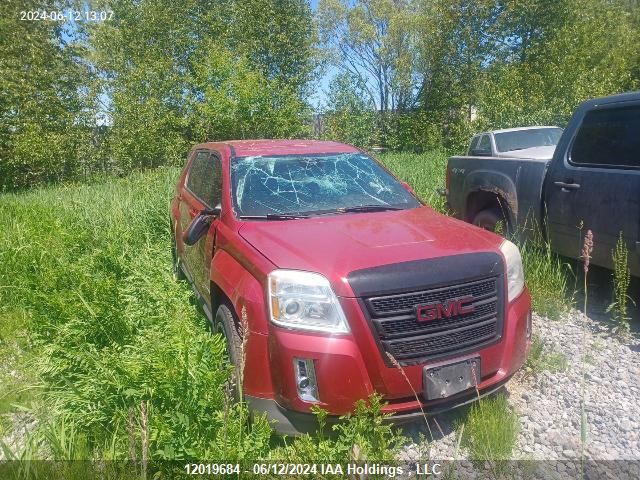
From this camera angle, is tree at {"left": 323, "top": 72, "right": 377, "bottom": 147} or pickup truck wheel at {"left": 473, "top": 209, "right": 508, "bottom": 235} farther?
tree at {"left": 323, "top": 72, "right": 377, "bottom": 147}

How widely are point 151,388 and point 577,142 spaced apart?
4104 mm

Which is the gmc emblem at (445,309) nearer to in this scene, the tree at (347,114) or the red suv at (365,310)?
the red suv at (365,310)

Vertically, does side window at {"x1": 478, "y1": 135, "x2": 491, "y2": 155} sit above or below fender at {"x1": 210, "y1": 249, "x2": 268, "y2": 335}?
above

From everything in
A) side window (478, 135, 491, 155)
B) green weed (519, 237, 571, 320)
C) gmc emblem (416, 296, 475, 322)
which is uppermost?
side window (478, 135, 491, 155)

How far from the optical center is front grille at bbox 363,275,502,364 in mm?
2348

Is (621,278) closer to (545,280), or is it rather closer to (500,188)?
(545,280)

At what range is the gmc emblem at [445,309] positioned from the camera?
238 cm

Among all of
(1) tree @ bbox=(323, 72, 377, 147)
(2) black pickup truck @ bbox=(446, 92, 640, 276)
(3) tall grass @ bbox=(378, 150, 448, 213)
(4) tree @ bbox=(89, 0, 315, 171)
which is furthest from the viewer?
(1) tree @ bbox=(323, 72, 377, 147)

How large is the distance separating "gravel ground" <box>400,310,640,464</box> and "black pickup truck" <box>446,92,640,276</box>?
72 centimetres

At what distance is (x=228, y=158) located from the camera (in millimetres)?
3803

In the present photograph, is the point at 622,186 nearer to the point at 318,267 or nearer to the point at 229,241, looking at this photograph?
the point at 318,267

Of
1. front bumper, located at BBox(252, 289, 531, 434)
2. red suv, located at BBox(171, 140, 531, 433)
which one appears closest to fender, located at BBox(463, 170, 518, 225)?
red suv, located at BBox(171, 140, 531, 433)

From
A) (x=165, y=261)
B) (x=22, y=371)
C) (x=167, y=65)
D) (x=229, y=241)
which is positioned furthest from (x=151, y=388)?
(x=167, y=65)

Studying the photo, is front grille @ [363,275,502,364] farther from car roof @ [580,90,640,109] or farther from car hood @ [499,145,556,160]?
car hood @ [499,145,556,160]
